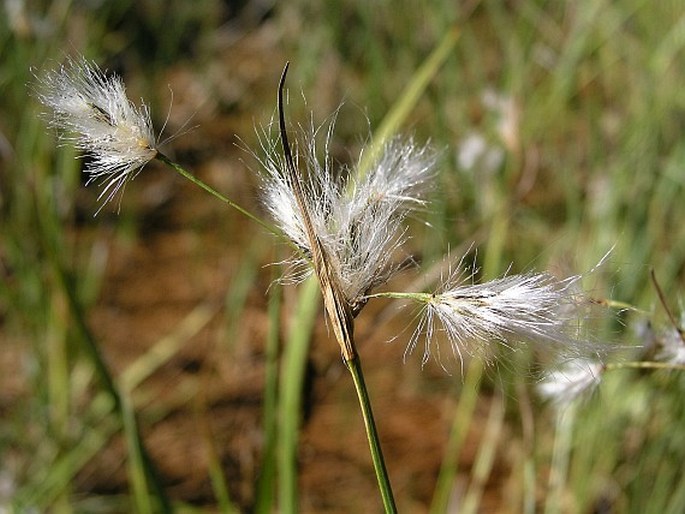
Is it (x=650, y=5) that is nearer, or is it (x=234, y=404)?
(x=234, y=404)

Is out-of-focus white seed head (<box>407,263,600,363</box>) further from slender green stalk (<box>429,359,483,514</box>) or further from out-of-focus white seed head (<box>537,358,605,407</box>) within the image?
slender green stalk (<box>429,359,483,514</box>)

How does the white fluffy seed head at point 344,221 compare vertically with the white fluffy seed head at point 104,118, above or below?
below

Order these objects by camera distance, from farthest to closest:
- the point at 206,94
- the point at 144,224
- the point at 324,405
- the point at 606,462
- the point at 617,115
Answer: the point at 206,94 < the point at 144,224 < the point at 617,115 < the point at 324,405 < the point at 606,462

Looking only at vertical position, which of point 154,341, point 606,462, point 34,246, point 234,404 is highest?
point 34,246

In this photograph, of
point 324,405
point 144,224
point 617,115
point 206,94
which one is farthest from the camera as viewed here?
point 206,94

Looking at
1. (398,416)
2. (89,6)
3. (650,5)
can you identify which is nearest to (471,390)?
(398,416)

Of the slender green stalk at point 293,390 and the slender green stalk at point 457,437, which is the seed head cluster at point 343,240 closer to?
the slender green stalk at point 293,390

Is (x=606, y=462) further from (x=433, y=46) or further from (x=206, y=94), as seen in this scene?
(x=206, y=94)

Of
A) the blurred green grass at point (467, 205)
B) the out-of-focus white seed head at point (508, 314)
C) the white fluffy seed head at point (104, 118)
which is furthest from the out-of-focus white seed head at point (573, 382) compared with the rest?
the white fluffy seed head at point (104, 118)

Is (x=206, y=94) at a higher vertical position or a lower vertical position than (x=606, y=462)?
higher
